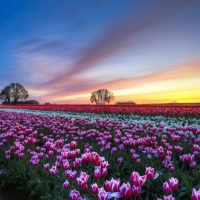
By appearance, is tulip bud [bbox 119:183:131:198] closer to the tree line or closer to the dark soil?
the dark soil

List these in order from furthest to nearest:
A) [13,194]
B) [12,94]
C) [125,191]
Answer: [12,94] → [13,194] → [125,191]

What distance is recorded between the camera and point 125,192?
2.24 m

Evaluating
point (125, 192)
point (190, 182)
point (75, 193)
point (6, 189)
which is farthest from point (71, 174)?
point (6, 189)

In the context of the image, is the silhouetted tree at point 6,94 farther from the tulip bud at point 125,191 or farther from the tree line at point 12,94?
the tulip bud at point 125,191

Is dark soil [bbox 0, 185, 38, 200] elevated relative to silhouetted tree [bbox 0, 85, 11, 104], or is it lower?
lower

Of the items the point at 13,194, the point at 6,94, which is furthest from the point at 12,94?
the point at 13,194

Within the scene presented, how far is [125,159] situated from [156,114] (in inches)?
551

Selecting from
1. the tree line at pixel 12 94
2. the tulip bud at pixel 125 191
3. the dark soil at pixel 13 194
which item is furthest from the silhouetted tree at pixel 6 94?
the tulip bud at pixel 125 191

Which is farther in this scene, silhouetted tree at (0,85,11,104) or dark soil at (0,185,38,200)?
silhouetted tree at (0,85,11,104)

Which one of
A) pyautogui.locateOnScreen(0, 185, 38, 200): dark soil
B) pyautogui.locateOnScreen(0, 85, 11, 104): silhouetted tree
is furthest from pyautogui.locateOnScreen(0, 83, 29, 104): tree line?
pyautogui.locateOnScreen(0, 185, 38, 200): dark soil

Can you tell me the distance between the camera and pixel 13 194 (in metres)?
4.39

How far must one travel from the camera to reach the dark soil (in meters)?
4.21

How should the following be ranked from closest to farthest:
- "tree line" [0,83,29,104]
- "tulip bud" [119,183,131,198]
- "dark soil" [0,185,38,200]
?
"tulip bud" [119,183,131,198] → "dark soil" [0,185,38,200] → "tree line" [0,83,29,104]

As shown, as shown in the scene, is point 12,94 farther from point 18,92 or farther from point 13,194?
point 13,194
